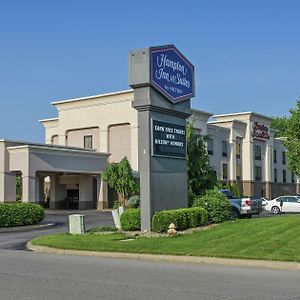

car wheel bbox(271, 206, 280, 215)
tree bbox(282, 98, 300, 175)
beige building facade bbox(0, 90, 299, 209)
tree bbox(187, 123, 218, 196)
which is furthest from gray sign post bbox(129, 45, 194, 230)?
car wheel bbox(271, 206, 280, 215)

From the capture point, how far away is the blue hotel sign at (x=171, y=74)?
68.7ft

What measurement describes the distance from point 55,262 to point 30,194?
33.5 metres

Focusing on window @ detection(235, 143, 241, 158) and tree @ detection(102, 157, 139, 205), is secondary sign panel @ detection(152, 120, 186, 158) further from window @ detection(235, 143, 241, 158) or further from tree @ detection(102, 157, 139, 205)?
window @ detection(235, 143, 241, 158)

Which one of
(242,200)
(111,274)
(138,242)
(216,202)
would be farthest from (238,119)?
(111,274)

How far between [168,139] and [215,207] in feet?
13.0

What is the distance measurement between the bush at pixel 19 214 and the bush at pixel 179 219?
1132cm

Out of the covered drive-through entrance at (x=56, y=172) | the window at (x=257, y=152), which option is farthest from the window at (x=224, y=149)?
the covered drive-through entrance at (x=56, y=172)

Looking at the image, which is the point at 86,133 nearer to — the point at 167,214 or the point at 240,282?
the point at 167,214

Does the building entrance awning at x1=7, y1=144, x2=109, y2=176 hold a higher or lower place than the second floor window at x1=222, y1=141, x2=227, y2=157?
lower

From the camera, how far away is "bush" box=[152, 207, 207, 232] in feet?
64.3

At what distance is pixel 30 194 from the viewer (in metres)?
46.8

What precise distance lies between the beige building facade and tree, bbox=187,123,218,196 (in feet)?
28.3

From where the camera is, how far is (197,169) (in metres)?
28.1

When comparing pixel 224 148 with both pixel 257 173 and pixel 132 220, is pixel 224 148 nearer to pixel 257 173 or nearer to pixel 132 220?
pixel 257 173
